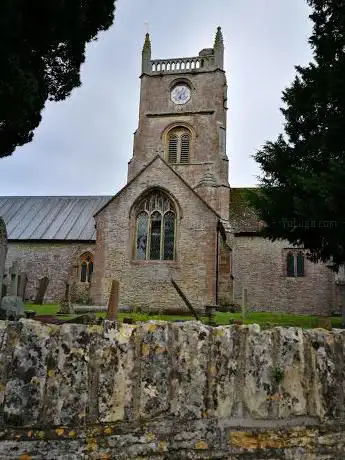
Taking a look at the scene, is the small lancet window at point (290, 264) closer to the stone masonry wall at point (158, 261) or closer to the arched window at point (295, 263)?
the arched window at point (295, 263)

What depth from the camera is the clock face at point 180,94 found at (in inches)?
1239

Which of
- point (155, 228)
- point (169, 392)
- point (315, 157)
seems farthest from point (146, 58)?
point (169, 392)

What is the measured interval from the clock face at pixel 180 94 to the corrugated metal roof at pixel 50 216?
9251mm

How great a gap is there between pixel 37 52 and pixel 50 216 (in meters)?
20.9

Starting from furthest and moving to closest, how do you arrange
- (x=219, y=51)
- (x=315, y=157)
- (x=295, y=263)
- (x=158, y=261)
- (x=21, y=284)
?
1. (x=219, y=51)
2. (x=295, y=263)
3. (x=21, y=284)
4. (x=158, y=261)
5. (x=315, y=157)

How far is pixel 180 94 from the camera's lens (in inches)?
1248

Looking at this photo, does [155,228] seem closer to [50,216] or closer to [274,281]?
[274,281]

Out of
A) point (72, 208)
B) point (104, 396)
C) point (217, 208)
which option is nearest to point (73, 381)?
point (104, 396)

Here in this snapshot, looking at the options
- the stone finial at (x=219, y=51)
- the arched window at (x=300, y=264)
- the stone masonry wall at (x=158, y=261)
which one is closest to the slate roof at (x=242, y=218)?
the arched window at (x=300, y=264)

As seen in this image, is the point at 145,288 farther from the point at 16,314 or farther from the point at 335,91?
the point at 335,91

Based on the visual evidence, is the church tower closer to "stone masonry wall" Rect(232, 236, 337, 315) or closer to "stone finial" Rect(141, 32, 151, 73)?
"stone finial" Rect(141, 32, 151, 73)

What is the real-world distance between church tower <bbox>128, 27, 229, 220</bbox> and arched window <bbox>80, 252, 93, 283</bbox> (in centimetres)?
640

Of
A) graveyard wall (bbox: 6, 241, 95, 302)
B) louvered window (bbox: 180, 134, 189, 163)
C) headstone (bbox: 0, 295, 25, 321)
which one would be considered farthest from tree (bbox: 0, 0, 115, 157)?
louvered window (bbox: 180, 134, 189, 163)

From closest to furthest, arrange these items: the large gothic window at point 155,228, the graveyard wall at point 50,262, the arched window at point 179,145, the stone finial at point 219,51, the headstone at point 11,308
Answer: the headstone at point 11,308
the large gothic window at point 155,228
the graveyard wall at point 50,262
the arched window at point 179,145
the stone finial at point 219,51
